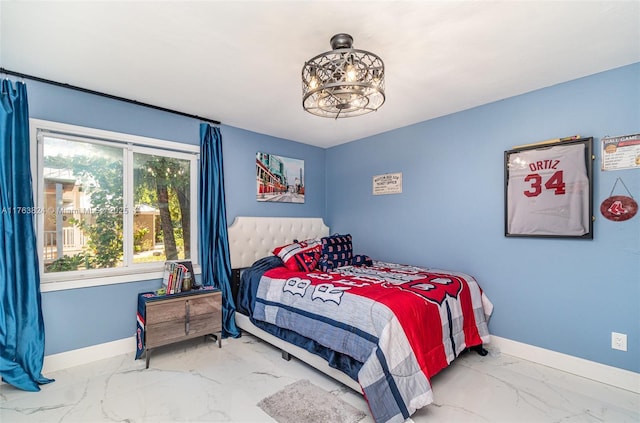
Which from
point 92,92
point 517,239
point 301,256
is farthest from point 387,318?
point 92,92

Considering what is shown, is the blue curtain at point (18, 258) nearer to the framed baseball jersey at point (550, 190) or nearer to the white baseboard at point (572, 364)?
the white baseboard at point (572, 364)

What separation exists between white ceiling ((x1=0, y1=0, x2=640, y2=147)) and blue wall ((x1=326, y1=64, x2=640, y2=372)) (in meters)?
0.27

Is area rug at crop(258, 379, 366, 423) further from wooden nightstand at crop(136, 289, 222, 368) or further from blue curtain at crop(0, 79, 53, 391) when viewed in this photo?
blue curtain at crop(0, 79, 53, 391)

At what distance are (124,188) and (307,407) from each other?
2.64 m

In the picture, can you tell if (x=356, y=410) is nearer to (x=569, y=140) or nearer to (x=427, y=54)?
(x=427, y=54)

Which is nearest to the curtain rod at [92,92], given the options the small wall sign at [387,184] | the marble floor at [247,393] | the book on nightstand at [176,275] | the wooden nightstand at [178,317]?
the book on nightstand at [176,275]

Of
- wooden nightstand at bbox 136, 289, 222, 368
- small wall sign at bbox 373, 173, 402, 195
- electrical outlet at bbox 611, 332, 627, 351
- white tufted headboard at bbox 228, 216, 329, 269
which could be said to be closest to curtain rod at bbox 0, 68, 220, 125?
white tufted headboard at bbox 228, 216, 329, 269

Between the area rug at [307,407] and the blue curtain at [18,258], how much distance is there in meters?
1.84

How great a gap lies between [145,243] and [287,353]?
1.86 meters

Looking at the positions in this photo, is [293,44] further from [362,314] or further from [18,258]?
[18,258]

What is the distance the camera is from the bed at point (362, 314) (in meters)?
1.91

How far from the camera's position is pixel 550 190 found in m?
2.65

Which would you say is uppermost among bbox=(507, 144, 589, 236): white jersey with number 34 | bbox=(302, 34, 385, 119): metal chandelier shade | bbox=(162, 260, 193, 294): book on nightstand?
bbox=(302, 34, 385, 119): metal chandelier shade

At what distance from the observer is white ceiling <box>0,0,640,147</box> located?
1.72m
